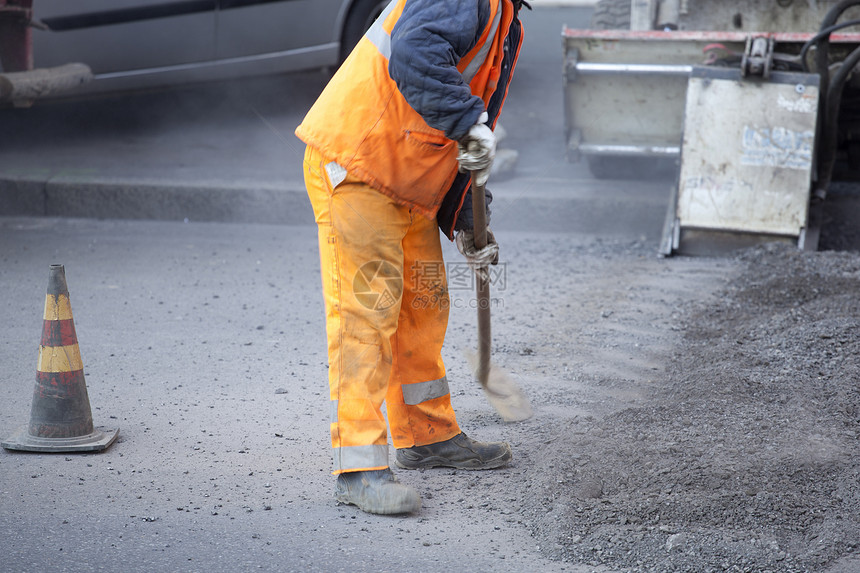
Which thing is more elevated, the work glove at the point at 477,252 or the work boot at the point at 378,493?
the work glove at the point at 477,252

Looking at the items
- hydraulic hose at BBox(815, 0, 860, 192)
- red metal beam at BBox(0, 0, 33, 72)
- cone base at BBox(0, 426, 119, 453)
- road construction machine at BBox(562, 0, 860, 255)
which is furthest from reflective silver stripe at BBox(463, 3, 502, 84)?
red metal beam at BBox(0, 0, 33, 72)

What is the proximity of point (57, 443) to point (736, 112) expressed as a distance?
4120 mm

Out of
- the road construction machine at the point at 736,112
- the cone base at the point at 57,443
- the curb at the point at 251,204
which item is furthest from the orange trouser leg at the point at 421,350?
the curb at the point at 251,204

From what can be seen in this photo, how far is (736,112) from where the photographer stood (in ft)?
16.9

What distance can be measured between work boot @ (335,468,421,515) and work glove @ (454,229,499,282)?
69 centimetres

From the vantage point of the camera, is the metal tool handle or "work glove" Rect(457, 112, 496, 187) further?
the metal tool handle

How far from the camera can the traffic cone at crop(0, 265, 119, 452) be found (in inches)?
110

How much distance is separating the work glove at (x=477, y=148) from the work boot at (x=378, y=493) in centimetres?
88

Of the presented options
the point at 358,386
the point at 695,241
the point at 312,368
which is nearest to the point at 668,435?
the point at 358,386

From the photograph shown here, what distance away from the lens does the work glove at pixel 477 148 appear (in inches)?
89.0

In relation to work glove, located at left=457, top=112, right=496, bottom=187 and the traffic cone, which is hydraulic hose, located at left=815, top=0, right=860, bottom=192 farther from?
the traffic cone

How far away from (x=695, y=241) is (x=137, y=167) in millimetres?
4057

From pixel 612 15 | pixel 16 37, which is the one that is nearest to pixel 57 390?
pixel 16 37

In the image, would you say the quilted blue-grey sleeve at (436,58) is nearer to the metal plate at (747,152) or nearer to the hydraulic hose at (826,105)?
the metal plate at (747,152)
